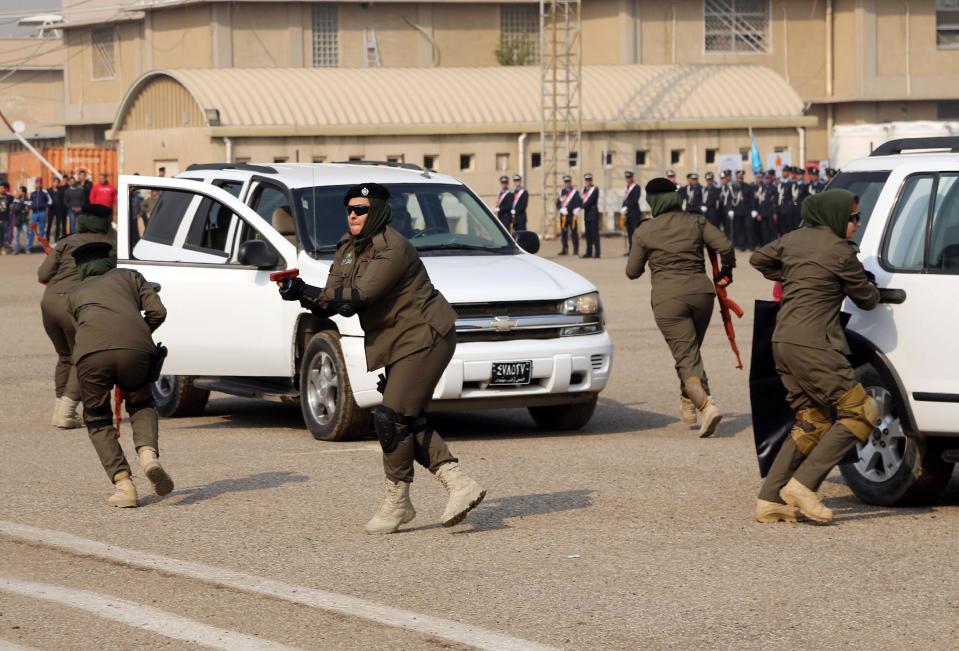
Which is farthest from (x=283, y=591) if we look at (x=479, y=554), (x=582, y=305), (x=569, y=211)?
(x=569, y=211)

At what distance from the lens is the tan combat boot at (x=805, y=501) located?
8.66 m

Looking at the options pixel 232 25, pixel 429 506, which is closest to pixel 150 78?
pixel 232 25

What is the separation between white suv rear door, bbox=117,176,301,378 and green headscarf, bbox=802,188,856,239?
4855 millimetres

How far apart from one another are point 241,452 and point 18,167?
5113 cm

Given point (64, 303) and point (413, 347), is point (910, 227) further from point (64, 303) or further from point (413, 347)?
point (64, 303)

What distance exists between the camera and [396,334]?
861 centimetres

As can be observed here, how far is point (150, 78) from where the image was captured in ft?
170

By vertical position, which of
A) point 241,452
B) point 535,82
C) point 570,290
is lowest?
point 241,452

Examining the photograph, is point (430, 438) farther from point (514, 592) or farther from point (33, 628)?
point (33, 628)

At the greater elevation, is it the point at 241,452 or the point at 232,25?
the point at 232,25

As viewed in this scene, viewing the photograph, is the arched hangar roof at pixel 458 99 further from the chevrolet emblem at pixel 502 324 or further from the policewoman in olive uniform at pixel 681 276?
the chevrolet emblem at pixel 502 324

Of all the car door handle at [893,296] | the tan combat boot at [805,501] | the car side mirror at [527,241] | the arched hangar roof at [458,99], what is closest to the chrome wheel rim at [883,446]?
the car door handle at [893,296]

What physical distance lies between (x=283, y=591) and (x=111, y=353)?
110 inches

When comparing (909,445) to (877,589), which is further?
(909,445)
